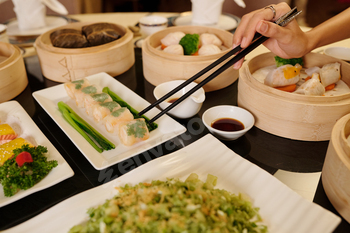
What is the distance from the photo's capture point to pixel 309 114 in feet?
5.23

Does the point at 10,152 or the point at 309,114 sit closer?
the point at 10,152

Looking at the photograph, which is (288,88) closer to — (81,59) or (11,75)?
(81,59)

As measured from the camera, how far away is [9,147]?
1483 millimetres

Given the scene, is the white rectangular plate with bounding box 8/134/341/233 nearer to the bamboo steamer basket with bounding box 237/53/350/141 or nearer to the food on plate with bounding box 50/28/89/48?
the bamboo steamer basket with bounding box 237/53/350/141

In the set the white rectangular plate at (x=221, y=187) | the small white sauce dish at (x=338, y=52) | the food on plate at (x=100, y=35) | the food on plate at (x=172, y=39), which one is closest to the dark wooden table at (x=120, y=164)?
the white rectangular plate at (x=221, y=187)

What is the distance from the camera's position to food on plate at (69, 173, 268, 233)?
103 centimetres

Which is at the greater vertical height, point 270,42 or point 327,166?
point 270,42

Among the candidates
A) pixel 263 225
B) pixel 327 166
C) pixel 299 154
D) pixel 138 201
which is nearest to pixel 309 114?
pixel 299 154

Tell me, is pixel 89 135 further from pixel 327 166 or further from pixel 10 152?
pixel 327 166

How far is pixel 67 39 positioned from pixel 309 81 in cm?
195

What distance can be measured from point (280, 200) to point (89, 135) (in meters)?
1.14

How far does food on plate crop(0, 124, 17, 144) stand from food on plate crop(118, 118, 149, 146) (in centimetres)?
62

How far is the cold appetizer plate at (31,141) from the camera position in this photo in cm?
130

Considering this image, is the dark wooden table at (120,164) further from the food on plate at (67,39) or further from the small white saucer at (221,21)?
the small white saucer at (221,21)
